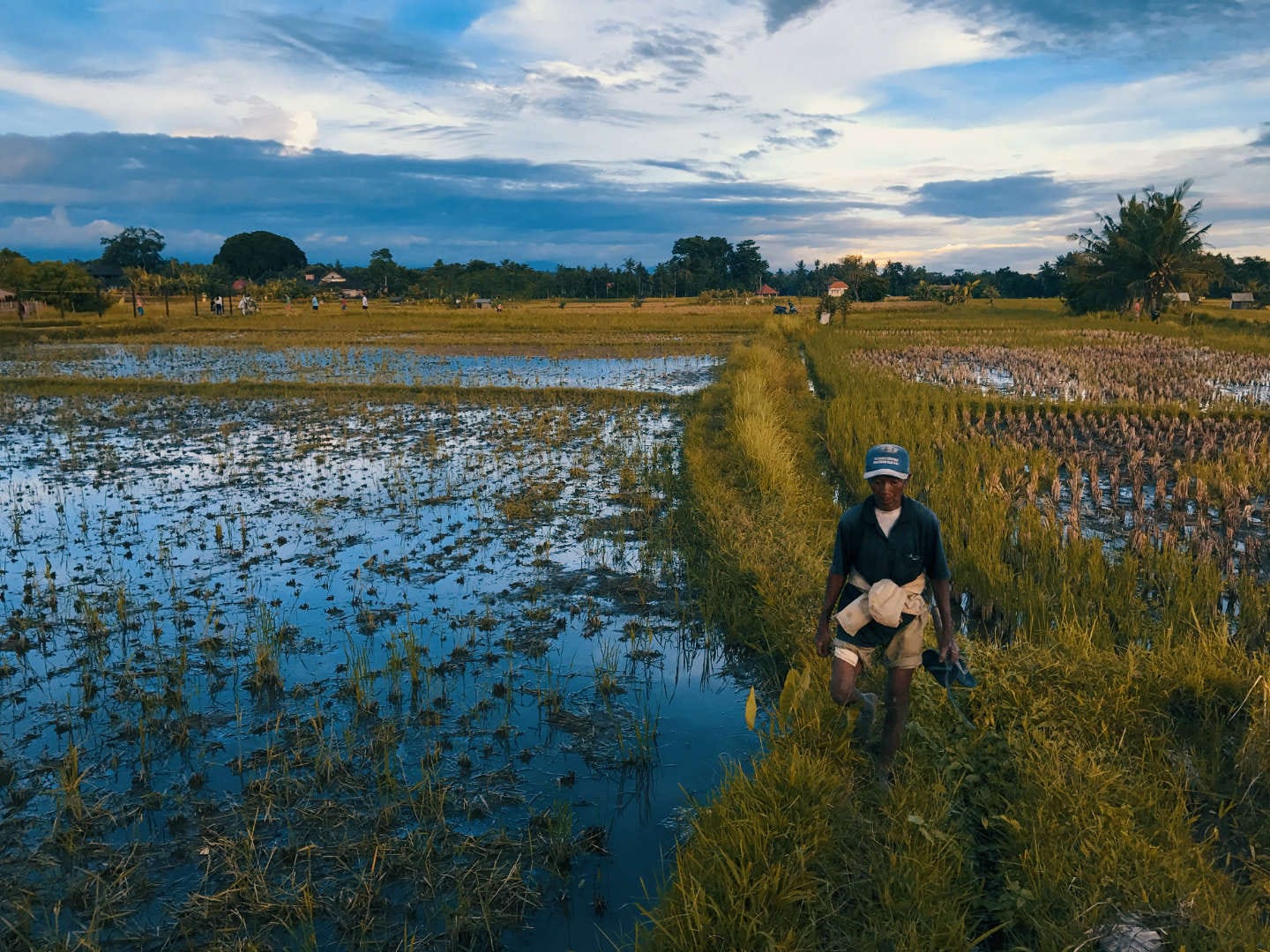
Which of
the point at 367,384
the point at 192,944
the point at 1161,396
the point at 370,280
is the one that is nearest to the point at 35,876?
the point at 192,944

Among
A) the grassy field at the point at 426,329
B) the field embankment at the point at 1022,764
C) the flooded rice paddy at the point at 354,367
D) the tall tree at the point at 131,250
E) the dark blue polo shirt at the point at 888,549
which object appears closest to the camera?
the field embankment at the point at 1022,764

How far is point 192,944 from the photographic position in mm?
2467

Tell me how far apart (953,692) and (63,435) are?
11421 millimetres

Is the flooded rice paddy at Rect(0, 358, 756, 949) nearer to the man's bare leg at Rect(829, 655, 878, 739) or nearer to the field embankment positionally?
the field embankment

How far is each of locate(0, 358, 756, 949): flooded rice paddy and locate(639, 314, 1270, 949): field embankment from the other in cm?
44

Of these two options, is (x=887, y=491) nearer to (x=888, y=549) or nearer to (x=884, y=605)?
(x=888, y=549)

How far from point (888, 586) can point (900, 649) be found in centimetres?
30

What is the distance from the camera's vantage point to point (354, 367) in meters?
18.1

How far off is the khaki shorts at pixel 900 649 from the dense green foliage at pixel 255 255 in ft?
264

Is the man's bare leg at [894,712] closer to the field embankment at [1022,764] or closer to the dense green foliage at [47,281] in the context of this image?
the field embankment at [1022,764]

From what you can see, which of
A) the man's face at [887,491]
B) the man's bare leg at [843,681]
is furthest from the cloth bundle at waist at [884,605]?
the man's face at [887,491]

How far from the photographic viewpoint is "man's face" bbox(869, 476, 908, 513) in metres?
2.87

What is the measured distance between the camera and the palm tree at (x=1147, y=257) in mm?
31016

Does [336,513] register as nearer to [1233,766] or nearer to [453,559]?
[453,559]
